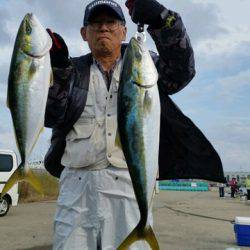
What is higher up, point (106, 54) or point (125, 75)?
point (106, 54)

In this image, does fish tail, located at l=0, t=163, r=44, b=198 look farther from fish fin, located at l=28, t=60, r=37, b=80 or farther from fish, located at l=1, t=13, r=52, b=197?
fish fin, located at l=28, t=60, r=37, b=80

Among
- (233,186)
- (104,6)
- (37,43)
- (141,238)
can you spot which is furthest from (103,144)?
(233,186)

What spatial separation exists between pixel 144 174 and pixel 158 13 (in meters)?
1.21

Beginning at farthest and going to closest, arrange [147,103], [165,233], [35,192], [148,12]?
[35,192]
[165,233]
[148,12]
[147,103]

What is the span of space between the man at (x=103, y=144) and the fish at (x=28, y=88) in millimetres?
741

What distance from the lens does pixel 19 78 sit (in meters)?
3.10

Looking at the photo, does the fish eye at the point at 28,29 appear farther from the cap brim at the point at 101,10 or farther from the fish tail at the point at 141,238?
the fish tail at the point at 141,238

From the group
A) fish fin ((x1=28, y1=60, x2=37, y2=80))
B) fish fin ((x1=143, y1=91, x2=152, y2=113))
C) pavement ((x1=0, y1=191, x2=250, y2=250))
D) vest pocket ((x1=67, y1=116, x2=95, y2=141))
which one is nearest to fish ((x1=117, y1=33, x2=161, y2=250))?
fish fin ((x1=143, y1=91, x2=152, y2=113))

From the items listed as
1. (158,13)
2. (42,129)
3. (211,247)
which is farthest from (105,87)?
(211,247)

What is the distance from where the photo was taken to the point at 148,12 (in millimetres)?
3482

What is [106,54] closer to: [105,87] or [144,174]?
[105,87]

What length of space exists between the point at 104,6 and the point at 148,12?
1.90ft

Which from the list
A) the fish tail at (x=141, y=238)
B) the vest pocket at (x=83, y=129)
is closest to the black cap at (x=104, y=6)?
the vest pocket at (x=83, y=129)

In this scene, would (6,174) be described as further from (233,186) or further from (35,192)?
(233,186)
